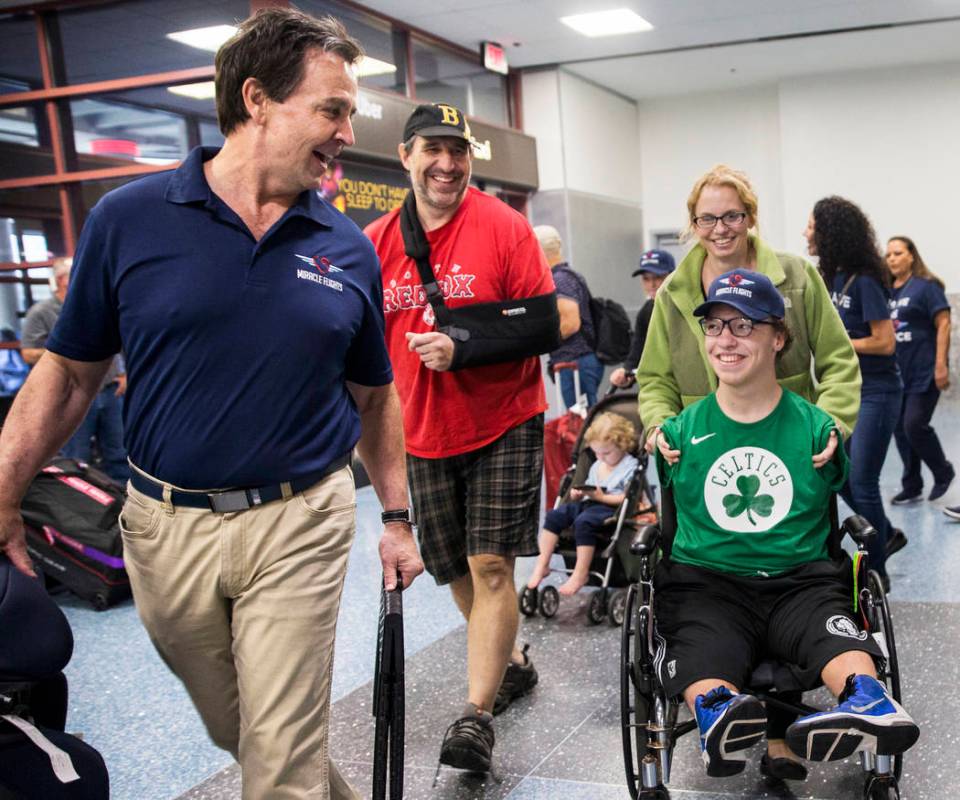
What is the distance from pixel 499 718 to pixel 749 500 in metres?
1.15

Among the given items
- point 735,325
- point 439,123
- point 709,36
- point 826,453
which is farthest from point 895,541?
point 709,36

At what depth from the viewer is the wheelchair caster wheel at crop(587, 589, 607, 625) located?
439 cm

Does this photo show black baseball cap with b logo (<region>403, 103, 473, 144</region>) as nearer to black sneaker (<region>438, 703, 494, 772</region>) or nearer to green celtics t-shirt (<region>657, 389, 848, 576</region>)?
green celtics t-shirt (<region>657, 389, 848, 576</region>)

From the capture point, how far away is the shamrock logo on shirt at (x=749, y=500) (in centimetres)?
277

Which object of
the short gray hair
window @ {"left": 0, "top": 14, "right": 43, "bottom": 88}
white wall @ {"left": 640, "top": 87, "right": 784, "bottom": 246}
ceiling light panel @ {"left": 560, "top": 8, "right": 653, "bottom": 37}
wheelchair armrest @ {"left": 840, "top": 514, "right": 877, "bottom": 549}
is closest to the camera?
wheelchair armrest @ {"left": 840, "top": 514, "right": 877, "bottom": 549}

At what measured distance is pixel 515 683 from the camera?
3.59 metres

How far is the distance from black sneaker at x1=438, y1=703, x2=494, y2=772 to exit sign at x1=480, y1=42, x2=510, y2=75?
889cm

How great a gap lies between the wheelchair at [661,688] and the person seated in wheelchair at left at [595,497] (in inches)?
68.1

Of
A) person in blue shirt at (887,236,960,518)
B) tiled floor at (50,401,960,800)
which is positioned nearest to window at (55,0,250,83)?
tiled floor at (50,401,960,800)

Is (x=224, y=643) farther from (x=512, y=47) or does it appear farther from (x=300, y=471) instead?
(x=512, y=47)

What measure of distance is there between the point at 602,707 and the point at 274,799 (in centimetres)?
173

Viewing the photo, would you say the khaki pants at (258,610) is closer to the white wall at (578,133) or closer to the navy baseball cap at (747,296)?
the navy baseball cap at (747,296)

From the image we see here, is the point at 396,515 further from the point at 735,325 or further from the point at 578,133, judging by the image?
the point at 578,133

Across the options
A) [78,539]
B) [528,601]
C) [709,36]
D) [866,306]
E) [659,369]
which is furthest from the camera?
[709,36]
